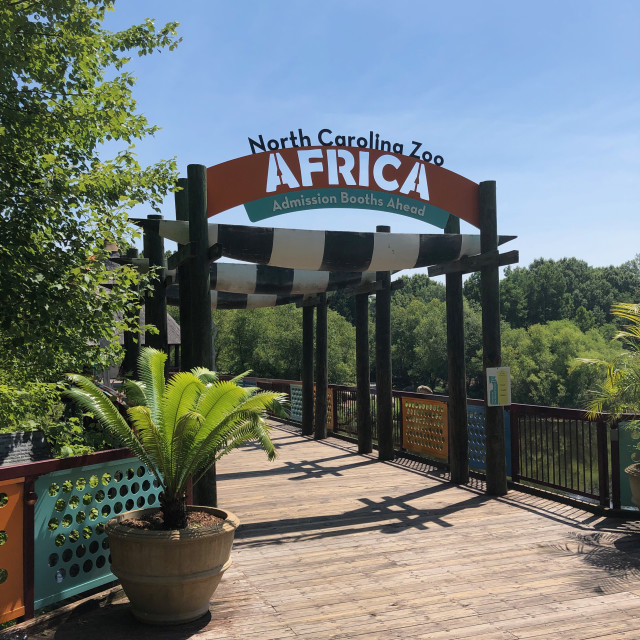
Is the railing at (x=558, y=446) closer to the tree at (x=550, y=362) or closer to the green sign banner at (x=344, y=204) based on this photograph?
the green sign banner at (x=344, y=204)

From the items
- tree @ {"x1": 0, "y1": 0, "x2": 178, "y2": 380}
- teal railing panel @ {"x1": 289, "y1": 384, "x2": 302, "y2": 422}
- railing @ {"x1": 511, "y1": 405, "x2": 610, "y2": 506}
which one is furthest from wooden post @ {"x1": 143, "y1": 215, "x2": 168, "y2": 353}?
teal railing panel @ {"x1": 289, "y1": 384, "x2": 302, "y2": 422}

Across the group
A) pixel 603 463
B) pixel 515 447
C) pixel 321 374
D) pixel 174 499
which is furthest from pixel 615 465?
pixel 321 374

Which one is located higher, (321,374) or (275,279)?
(275,279)

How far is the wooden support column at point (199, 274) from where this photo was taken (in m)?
7.09

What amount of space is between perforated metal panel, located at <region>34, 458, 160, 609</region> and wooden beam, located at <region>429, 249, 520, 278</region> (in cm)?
542

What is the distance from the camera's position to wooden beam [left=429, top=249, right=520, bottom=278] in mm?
8625

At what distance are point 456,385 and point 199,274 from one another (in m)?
4.31

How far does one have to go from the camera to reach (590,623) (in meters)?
4.43

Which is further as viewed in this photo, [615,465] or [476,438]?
[476,438]

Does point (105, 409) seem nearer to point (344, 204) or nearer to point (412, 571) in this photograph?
point (412, 571)

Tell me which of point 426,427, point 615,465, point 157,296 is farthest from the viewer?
point 426,427

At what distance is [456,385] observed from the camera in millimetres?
9414

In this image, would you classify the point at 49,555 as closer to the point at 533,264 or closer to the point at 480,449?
the point at 480,449

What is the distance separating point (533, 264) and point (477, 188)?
274 ft
